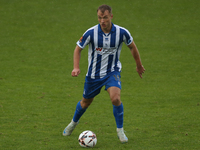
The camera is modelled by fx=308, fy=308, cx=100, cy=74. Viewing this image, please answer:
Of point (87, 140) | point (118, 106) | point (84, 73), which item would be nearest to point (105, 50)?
point (118, 106)

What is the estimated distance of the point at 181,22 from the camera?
1831 cm

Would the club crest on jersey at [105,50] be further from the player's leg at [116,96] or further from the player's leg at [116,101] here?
the player's leg at [116,101]

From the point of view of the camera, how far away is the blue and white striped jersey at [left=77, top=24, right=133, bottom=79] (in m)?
5.35

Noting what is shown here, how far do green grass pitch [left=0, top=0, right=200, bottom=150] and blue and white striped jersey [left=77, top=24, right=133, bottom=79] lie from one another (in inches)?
51.0

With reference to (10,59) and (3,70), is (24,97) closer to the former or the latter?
(3,70)

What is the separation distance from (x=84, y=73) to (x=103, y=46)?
262 inches

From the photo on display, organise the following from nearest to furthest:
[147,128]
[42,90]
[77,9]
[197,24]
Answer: [147,128] < [42,90] < [197,24] < [77,9]

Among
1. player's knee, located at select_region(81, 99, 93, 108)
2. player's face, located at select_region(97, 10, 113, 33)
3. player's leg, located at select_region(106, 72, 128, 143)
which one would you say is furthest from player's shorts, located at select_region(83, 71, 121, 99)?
player's face, located at select_region(97, 10, 113, 33)

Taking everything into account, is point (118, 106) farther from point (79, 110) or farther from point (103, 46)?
point (103, 46)

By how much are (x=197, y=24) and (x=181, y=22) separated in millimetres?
922

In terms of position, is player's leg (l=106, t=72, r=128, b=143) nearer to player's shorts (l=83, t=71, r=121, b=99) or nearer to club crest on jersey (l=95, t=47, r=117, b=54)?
player's shorts (l=83, t=71, r=121, b=99)

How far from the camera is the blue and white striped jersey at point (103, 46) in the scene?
535 cm

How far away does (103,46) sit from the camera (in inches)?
212

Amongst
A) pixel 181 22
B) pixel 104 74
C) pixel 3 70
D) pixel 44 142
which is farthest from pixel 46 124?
pixel 181 22
